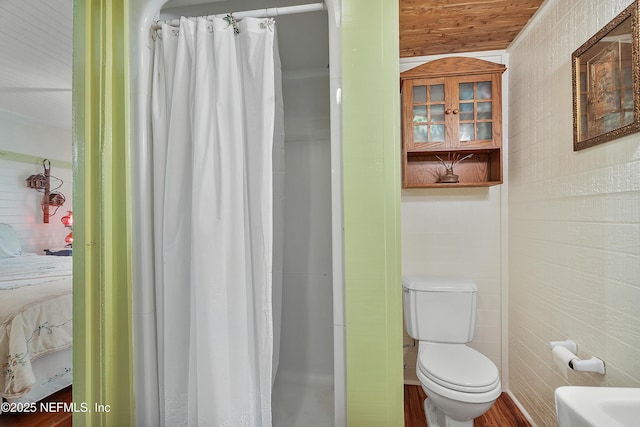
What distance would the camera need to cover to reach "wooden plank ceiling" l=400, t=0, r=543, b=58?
1569 mm

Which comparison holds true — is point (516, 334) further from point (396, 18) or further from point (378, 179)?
point (396, 18)

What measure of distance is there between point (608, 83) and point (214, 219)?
1622mm

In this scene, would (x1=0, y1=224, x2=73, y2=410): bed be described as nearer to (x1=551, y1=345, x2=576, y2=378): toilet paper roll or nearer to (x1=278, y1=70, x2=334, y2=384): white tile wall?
(x1=278, y1=70, x2=334, y2=384): white tile wall

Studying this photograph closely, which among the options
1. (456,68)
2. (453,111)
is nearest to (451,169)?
(453,111)

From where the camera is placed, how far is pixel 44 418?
3.25ft

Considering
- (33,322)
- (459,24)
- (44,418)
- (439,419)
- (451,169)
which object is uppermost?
(459,24)

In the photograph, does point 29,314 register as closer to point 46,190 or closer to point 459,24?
point 46,190

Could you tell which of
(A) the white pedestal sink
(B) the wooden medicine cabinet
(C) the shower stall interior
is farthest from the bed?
(B) the wooden medicine cabinet

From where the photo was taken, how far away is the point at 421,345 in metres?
1.80

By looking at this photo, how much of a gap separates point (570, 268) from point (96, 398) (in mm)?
2087

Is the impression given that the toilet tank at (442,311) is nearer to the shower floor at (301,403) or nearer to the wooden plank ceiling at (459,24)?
the shower floor at (301,403)

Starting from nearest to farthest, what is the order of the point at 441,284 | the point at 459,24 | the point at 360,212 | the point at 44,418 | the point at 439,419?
the point at 44,418, the point at 360,212, the point at 439,419, the point at 459,24, the point at 441,284

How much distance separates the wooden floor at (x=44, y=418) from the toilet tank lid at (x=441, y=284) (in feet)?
5.56

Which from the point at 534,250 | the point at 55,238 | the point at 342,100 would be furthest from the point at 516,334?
the point at 55,238
